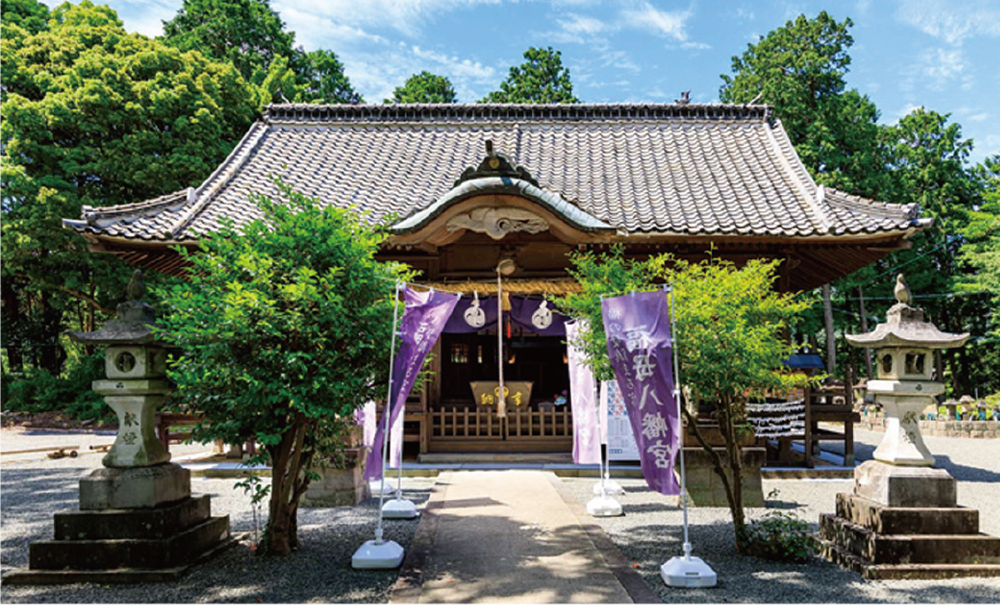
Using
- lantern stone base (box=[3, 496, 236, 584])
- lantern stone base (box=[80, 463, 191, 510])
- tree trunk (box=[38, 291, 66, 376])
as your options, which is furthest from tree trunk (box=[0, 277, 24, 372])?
lantern stone base (box=[3, 496, 236, 584])

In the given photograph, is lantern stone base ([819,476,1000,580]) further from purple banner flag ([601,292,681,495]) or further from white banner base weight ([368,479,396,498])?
white banner base weight ([368,479,396,498])

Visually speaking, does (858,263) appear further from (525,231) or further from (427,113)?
(427,113)

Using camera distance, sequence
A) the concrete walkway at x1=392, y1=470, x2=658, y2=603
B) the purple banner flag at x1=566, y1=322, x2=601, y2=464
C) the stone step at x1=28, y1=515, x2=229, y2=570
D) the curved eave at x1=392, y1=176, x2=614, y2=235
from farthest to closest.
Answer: the curved eave at x1=392, y1=176, x2=614, y2=235 < the purple banner flag at x1=566, y1=322, x2=601, y2=464 < the stone step at x1=28, y1=515, x2=229, y2=570 < the concrete walkway at x1=392, y1=470, x2=658, y2=603

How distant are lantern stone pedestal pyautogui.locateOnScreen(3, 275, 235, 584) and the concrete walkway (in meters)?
2.27

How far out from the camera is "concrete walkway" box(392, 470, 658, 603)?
197 inches

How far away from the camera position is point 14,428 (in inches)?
807

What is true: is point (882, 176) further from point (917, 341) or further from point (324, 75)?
point (324, 75)

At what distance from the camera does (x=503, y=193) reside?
9727mm

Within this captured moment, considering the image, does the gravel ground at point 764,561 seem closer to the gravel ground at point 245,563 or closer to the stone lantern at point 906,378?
the stone lantern at point 906,378

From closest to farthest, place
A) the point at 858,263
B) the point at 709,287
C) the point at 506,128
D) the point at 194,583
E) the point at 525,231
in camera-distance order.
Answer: the point at 194,583, the point at 709,287, the point at 525,231, the point at 858,263, the point at 506,128

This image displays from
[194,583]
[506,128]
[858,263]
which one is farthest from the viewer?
[506,128]

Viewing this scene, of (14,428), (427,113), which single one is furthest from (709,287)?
(14,428)

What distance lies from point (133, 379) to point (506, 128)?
11941mm

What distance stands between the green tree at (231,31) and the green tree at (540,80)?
1216 centimetres
